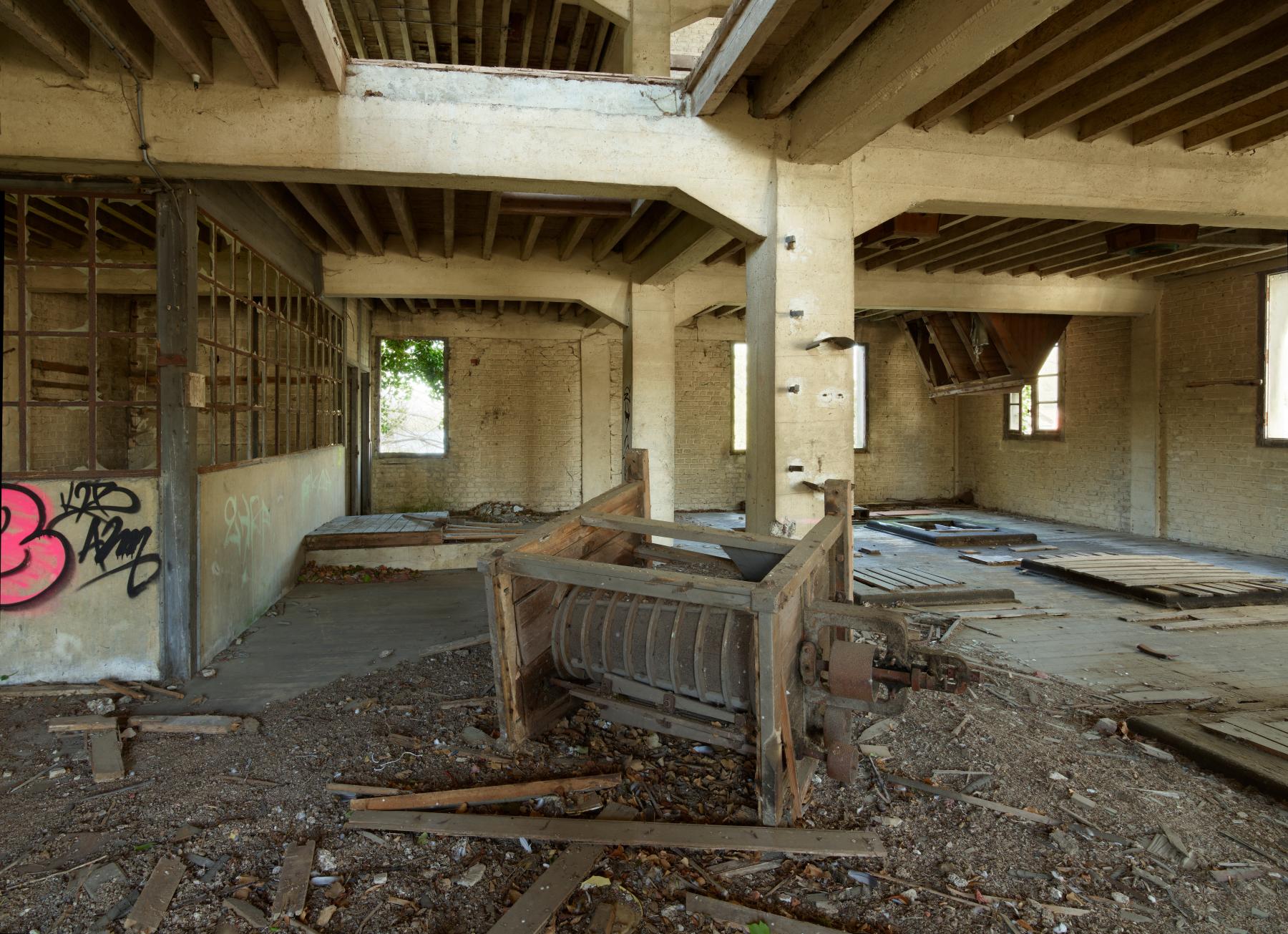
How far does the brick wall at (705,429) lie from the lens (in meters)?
12.2

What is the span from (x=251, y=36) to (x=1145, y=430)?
10.5 metres

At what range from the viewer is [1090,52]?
143 inches

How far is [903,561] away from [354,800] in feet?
20.4

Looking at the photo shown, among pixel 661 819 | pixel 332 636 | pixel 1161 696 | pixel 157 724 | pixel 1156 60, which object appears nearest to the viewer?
pixel 661 819

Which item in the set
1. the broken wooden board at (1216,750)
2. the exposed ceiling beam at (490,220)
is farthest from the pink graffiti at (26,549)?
the broken wooden board at (1216,750)

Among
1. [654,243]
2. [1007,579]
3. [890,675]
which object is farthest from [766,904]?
[654,243]

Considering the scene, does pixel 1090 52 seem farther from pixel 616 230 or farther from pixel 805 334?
pixel 616 230

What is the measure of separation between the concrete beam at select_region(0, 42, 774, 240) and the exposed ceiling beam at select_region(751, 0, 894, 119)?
0.69 feet

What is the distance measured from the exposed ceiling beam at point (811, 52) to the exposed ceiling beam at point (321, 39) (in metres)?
2.38

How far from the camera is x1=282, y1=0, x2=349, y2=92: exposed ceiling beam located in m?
3.32

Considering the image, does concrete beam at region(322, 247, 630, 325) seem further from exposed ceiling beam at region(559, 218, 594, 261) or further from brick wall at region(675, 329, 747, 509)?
brick wall at region(675, 329, 747, 509)

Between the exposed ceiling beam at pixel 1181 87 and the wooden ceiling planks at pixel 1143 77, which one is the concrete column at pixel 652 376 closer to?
the wooden ceiling planks at pixel 1143 77

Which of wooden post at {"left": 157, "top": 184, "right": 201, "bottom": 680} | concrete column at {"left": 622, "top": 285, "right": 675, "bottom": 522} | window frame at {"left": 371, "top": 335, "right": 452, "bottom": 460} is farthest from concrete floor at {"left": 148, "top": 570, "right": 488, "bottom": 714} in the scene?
window frame at {"left": 371, "top": 335, "right": 452, "bottom": 460}

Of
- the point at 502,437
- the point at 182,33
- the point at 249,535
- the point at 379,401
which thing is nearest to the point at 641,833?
the point at 182,33
